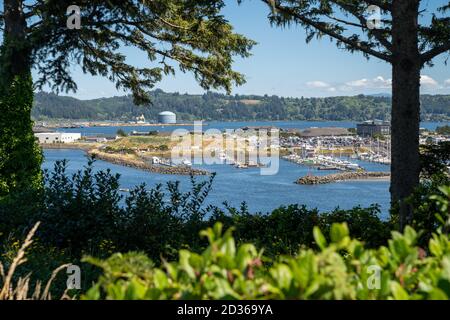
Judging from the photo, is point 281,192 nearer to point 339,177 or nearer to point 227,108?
point 339,177

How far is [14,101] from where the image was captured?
33.9ft

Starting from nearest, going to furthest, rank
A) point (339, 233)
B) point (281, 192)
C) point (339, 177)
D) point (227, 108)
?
point (339, 233), point (281, 192), point (339, 177), point (227, 108)

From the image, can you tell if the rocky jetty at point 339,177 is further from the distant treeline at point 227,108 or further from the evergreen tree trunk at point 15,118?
the distant treeline at point 227,108

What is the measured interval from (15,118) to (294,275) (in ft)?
32.6

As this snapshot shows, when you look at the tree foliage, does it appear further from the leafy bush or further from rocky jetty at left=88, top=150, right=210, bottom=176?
rocky jetty at left=88, top=150, right=210, bottom=176

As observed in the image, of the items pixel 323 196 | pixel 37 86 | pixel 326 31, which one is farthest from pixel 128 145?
pixel 326 31

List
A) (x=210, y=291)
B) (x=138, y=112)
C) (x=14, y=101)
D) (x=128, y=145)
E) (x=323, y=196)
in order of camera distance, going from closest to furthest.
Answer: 1. (x=210, y=291)
2. (x=14, y=101)
3. (x=323, y=196)
4. (x=128, y=145)
5. (x=138, y=112)

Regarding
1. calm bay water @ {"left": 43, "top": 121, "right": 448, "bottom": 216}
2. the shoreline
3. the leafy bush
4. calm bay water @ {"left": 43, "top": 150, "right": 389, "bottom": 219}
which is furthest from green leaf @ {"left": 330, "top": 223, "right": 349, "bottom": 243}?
the shoreline

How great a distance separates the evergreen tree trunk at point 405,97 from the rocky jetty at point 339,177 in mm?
27905

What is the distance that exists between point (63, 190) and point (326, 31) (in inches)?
176

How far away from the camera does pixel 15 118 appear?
407 inches

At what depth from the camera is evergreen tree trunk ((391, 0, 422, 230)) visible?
726cm

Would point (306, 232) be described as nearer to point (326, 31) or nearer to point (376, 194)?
point (326, 31)

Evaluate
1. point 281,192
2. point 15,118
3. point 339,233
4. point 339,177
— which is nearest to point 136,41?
point 15,118
